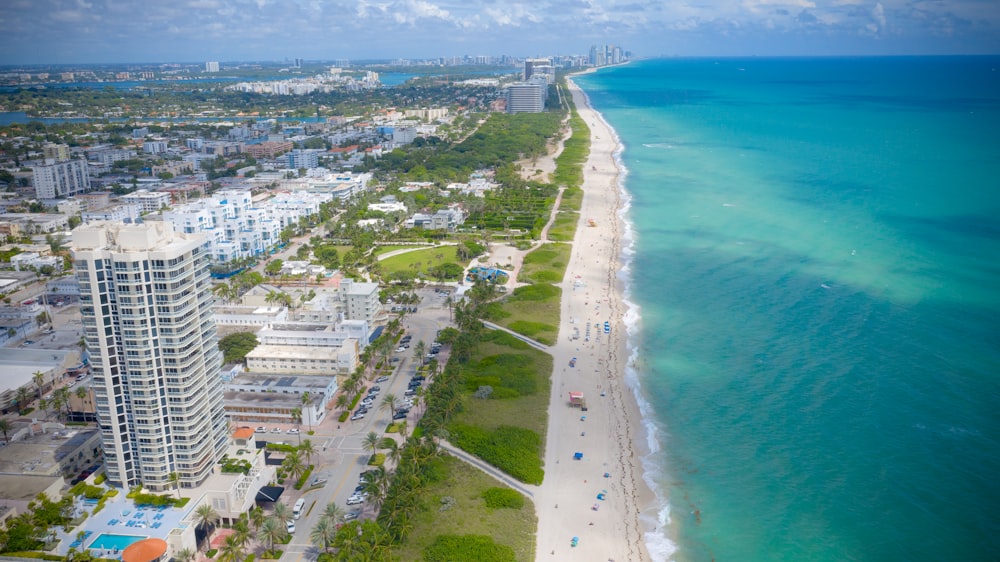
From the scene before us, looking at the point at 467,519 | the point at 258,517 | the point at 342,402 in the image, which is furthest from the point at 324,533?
the point at 342,402

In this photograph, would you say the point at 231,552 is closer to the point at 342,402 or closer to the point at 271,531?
the point at 271,531

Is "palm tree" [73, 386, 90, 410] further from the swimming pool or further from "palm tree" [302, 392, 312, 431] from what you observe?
the swimming pool

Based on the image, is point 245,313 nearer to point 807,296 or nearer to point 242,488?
point 242,488

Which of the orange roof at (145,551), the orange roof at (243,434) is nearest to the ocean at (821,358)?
the orange roof at (243,434)

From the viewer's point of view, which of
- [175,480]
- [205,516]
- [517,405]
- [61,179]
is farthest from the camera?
[61,179]

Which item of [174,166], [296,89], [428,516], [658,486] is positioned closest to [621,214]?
[658,486]

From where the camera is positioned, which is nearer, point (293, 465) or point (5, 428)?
point (293, 465)
